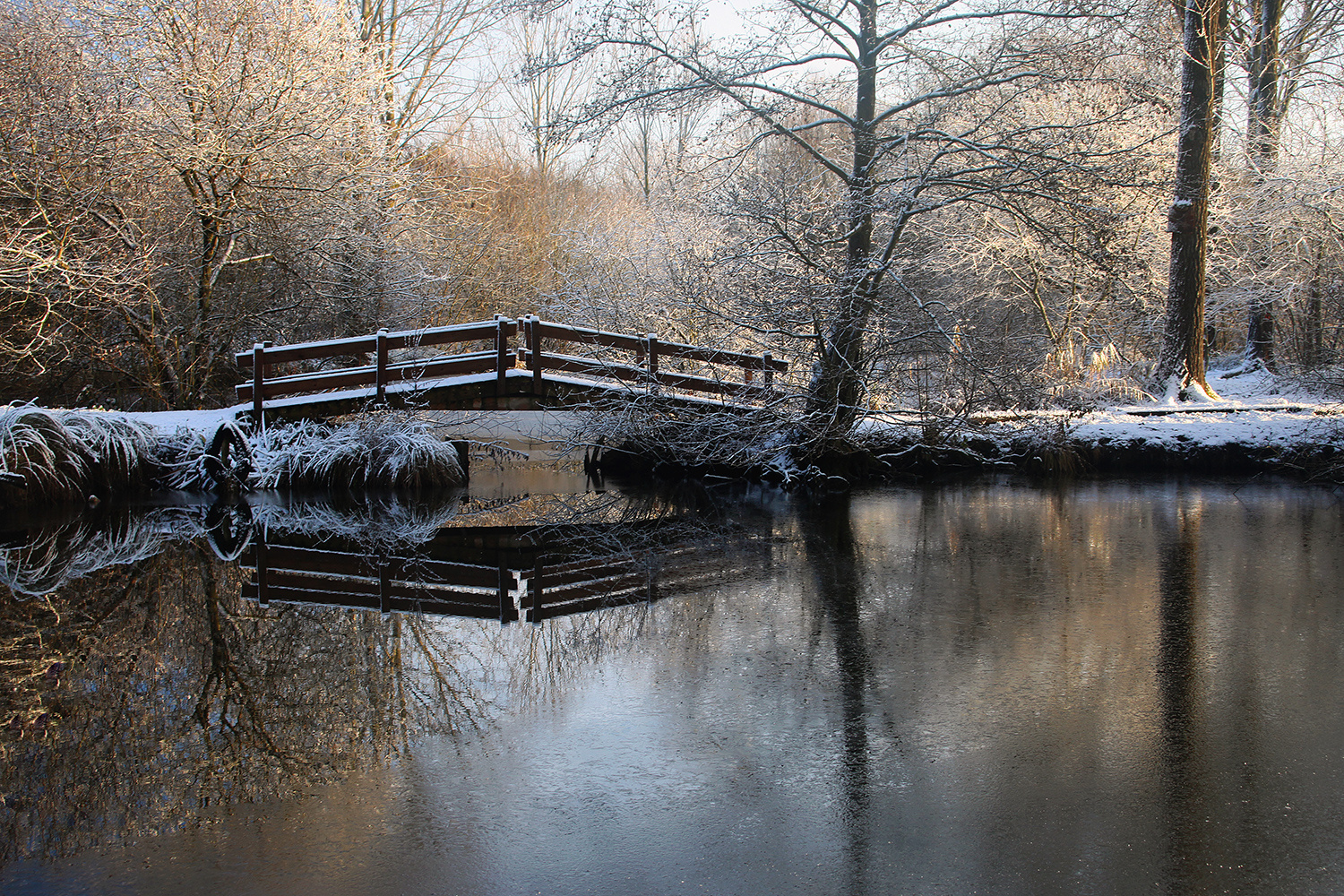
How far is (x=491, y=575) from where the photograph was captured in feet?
26.0

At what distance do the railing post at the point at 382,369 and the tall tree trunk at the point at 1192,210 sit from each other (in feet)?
42.9

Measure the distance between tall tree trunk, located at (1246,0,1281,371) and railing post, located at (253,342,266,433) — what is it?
19.9m

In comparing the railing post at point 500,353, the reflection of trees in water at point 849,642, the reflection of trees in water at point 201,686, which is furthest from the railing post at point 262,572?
the railing post at point 500,353

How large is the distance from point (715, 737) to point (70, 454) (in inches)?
452

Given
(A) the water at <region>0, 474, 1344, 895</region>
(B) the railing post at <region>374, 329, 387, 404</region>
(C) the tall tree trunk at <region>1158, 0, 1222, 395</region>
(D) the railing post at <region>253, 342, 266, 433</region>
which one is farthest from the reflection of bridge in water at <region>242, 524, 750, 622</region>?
(C) the tall tree trunk at <region>1158, 0, 1222, 395</region>

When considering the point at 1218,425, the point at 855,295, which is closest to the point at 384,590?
the point at 855,295

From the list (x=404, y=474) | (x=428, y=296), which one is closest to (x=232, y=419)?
(x=404, y=474)

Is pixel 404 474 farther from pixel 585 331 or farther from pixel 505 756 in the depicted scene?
pixel 505 756

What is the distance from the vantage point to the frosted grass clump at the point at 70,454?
12164 millimetres

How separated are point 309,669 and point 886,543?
17.9 feet

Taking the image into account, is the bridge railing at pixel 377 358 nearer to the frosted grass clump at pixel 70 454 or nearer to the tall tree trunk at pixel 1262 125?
the frosted grass clump at pixel 70 454

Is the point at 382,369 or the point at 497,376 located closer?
the point at 382,369

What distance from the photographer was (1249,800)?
377cm

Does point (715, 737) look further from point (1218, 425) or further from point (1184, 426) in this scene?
point (1218, 425)
